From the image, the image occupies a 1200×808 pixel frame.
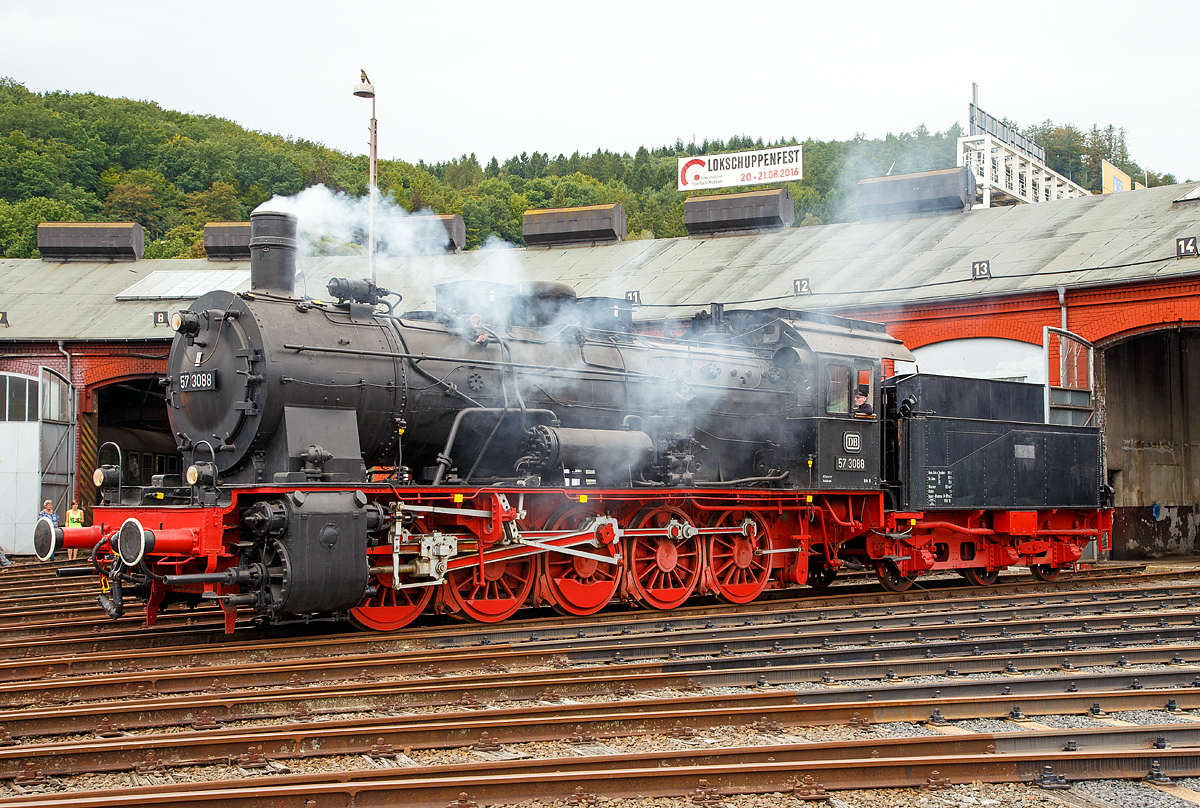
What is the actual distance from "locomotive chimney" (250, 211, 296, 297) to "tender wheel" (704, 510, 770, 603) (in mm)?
6060

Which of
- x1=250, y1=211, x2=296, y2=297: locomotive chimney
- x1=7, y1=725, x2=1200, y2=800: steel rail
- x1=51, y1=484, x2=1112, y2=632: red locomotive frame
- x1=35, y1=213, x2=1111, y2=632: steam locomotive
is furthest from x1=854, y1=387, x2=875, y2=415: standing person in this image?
x1=7, y1=725, x2=1200, y2=800: steel rail

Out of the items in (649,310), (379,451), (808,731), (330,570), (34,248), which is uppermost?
(34,248)

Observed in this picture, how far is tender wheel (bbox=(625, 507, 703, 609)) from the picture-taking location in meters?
12.0

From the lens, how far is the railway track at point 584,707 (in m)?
5.12

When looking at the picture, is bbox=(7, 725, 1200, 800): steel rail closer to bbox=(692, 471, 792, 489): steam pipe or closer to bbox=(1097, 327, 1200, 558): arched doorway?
bbox=(692, 471, 792, 489): steam pipe

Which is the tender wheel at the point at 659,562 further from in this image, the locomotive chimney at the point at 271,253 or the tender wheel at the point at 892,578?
the locomotive chimney at the point at 271,253

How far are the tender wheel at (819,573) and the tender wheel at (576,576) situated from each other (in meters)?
4.12

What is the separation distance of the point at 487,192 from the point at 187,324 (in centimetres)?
3896

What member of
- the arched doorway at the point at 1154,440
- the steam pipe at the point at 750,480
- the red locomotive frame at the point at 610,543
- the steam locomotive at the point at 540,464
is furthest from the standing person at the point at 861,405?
the arched doorway at the point at 1154,440

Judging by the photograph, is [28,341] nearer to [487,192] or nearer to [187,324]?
[187,324]

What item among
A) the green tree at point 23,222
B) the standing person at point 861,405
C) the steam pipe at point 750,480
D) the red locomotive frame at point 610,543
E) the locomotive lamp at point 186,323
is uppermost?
the green tree at point 23,222

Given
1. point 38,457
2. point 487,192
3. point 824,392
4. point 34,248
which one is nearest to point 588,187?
point 487,192

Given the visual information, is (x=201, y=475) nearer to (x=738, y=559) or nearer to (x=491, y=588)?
(x=491, y=588)

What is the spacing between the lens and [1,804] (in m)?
4.45
